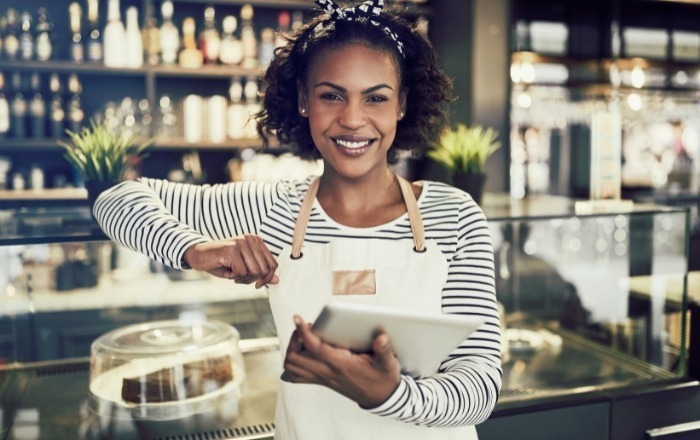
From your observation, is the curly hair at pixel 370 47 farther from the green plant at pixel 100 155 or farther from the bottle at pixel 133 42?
the bottle at pixel 133 42

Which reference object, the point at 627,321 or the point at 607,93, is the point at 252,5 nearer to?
the point at 607,93

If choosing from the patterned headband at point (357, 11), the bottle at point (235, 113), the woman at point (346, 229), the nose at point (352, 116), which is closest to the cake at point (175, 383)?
the woman at point (346, 229)

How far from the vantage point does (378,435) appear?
1.10 meters

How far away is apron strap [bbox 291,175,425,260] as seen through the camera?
112 centimetres

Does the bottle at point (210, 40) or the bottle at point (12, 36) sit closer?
the bottle at point (12, 36)

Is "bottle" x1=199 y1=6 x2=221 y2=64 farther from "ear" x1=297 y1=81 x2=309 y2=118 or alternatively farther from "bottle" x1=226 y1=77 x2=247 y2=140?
"ear" x1=297 y1=81 x2=309 y2=118

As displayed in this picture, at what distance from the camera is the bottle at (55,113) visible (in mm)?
3229

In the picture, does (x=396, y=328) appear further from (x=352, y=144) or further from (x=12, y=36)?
(x=12, y=36)

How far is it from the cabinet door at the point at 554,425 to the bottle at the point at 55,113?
267cm

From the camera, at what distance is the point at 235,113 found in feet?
11.3

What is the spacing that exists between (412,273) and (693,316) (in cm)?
96

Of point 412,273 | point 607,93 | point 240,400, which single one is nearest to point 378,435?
point 412,273

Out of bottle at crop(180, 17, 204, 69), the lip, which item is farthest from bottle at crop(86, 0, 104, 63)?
the lip

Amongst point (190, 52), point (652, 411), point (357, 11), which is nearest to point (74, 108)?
point (190, 52)
